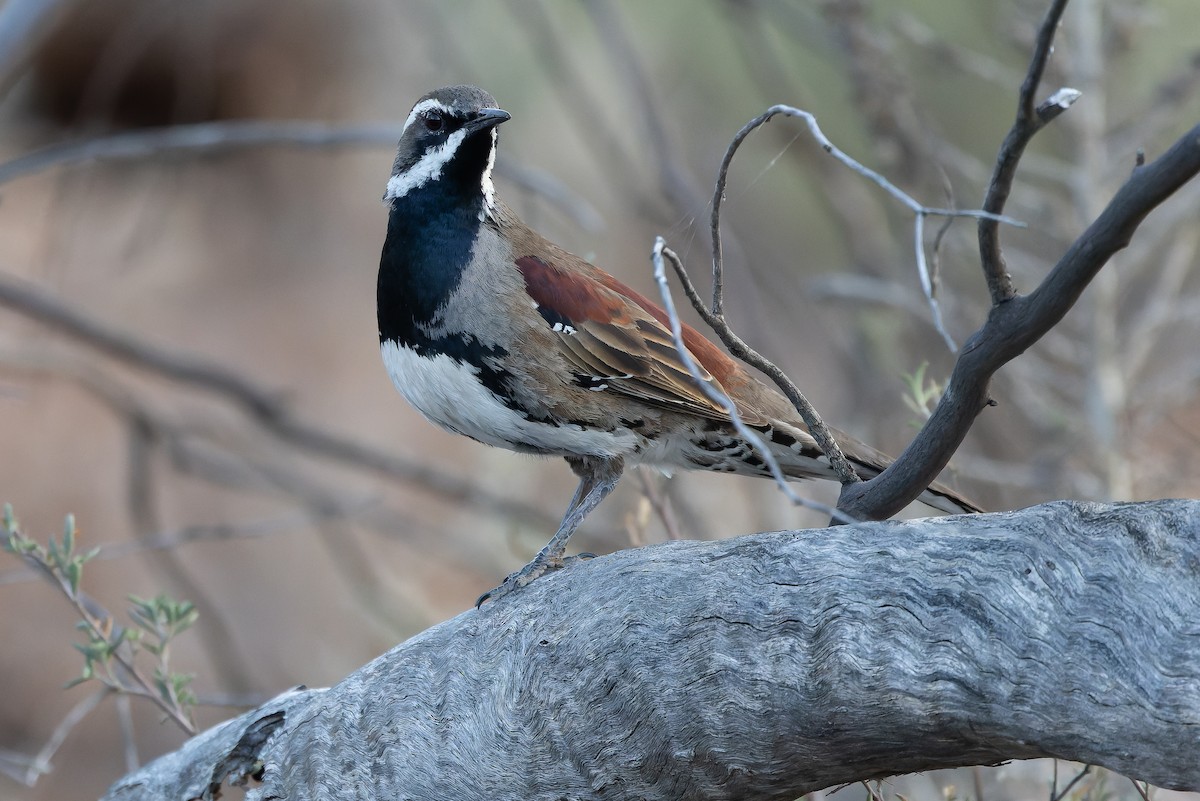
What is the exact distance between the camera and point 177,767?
3521 millimetres

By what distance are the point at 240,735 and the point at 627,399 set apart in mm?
1517

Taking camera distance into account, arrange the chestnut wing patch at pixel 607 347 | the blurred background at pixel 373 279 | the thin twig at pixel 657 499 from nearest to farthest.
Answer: the chestnut wing patch at pixel 607 347 < the thin twig at pixel 657 499 < the blurred background at pixel 373 279

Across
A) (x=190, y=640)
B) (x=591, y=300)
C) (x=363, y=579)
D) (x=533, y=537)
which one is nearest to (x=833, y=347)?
(x=533, y=537)

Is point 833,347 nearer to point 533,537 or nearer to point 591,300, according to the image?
point 533,537

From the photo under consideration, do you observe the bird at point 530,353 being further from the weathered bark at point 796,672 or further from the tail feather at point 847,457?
the weathered bark at point 796,672

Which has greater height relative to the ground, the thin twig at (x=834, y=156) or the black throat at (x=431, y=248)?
the black throat at (x=431, y=248)

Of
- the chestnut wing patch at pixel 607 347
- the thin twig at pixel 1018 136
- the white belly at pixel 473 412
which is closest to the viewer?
the thin twig at pixel 1018 136

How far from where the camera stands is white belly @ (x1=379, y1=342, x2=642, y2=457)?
11.9 feet

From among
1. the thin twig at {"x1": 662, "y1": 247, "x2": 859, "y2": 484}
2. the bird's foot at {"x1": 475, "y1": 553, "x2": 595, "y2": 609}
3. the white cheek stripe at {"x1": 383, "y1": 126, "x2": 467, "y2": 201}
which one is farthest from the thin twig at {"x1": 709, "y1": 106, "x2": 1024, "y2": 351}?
the white cheek stripe at {"x1": 383, "y1": 126, "x2": 467, "y2": 201}

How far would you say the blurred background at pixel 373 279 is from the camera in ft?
19.0

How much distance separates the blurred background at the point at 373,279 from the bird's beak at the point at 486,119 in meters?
0.78

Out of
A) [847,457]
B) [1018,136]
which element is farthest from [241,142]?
[1018,136]

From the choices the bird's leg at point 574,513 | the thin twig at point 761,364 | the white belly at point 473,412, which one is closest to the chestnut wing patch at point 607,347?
the white belly at point 473,412

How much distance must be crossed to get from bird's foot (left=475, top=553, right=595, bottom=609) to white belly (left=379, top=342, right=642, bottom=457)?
36cm
